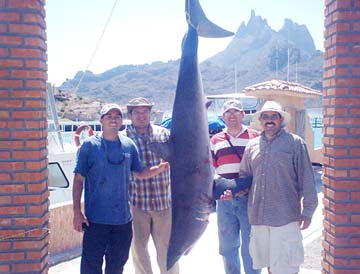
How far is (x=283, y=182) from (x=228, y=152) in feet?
2.45

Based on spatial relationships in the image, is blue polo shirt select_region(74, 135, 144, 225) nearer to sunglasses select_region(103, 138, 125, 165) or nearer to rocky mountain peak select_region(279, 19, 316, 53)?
sunglasses select_region(103, 138, 125, 165)

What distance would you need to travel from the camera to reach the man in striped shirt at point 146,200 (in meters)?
4.25

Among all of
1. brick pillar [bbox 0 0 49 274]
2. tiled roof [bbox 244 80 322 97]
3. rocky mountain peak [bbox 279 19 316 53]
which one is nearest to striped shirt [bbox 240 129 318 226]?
brick pillar [bbox 0 0 49 274]

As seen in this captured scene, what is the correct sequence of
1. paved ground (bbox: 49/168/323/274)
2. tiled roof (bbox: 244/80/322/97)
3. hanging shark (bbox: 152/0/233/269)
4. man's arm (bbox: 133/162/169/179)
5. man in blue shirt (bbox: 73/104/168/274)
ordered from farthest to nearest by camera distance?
tiled roof (bbox: 244/80/322/97) < paved ground (bbox: 49/168/323/274) < man's arm (bbox: 133/162/169/179) < man in blue shirt (bbox: 73/104/168/274) < hanging shark (bbox: 152/0/233/269)

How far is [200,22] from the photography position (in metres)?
3.28

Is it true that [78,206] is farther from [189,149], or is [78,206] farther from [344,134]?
[344,134]

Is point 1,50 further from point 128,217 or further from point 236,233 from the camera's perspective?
point 236,233

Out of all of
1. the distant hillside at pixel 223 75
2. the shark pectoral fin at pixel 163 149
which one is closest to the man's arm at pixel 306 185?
the shark pectoral fin at pixel 163 149

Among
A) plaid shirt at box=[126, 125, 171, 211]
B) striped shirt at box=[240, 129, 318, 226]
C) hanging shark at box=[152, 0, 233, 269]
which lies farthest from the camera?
plaid shirt at box=[126, 125, 171, 211]

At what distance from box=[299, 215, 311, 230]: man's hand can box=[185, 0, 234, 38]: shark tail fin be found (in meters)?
1.46

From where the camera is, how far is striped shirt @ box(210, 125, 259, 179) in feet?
13.6

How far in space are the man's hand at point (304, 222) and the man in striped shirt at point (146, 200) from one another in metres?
1.23

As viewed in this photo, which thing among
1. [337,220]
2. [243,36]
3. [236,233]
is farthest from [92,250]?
[243,36]

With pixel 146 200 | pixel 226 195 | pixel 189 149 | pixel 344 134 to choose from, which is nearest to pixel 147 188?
pixel 146 200
